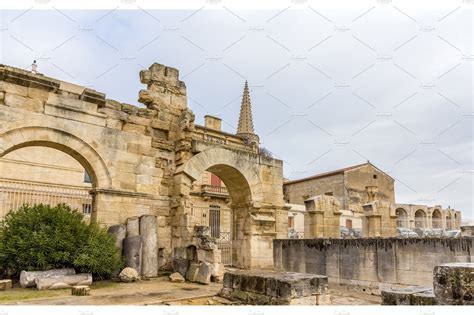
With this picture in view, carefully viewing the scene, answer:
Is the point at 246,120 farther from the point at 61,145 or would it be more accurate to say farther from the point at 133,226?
the point at 61,145

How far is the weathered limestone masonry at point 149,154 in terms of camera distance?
289 inches

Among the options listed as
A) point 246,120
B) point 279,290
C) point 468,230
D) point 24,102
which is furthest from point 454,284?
point 246,120

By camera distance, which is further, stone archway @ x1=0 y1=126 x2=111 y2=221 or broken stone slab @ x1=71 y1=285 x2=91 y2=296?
stone archway @ x1=0 y1=126 x2=111 y2=221

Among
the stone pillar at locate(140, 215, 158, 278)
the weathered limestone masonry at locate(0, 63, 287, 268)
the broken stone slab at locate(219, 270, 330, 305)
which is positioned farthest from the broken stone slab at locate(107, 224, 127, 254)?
the broken stone slab at locate(219, 270, 330, 305)

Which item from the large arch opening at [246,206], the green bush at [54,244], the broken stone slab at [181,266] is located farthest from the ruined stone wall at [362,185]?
the green bush at [54,244]

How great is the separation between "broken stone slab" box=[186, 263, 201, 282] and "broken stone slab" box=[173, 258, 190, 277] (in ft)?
0.45

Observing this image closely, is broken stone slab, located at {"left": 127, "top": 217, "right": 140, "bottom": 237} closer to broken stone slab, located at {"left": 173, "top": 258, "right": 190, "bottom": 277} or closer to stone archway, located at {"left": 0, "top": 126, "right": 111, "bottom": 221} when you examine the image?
stone archway, located at {"left": 0, "top": 126, "right": 111, "bottom": 221}

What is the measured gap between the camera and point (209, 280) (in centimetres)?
738

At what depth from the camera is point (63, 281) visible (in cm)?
609

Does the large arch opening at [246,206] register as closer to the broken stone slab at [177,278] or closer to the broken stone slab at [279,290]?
the broken stone slab at [177,278]

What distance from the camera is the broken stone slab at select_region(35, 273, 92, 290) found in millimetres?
5859

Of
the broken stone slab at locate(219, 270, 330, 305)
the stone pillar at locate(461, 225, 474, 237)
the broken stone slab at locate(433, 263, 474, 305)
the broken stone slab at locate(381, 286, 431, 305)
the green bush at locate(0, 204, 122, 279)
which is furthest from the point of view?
the stone pillar at locate(461, 225, 474, 237)

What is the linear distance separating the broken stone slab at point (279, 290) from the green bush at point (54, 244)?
274cm
